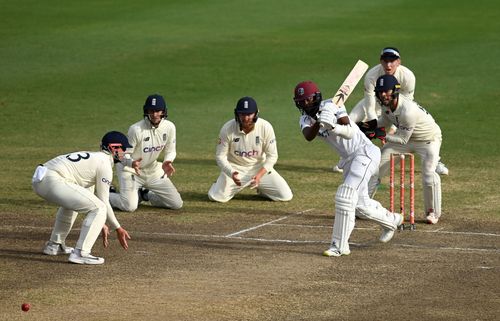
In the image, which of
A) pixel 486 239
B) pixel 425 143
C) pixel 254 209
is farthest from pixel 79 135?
pixel 486 239

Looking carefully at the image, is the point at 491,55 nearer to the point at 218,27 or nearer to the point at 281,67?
the point at 281,67

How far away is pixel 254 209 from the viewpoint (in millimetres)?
17609

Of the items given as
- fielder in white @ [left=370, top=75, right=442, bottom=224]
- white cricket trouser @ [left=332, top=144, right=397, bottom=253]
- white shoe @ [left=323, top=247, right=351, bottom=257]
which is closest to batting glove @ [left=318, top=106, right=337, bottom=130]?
white cricket trouser @ [left=332, top=144, right=397, bottom=253]

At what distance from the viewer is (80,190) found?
45.8 feet

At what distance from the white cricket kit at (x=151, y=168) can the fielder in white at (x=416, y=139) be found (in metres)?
3.14

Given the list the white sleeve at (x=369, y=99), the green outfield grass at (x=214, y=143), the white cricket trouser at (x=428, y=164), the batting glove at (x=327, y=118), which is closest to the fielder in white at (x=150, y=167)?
the green outfield grass at (x=214, y=143)

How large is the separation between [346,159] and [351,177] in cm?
55

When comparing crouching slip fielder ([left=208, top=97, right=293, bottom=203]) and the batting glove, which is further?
crouching slip fielder ([left=208, top=97, right=293, bottom=203])

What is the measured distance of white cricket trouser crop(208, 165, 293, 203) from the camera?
18.1 m

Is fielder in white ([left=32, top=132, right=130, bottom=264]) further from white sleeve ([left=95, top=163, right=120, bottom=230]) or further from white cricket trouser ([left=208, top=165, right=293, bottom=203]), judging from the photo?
white cricket trouser ([left=208, top=165, right=293, bottom=203])

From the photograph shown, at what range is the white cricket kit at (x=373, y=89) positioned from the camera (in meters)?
19.1

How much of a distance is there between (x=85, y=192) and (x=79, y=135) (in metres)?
10.1

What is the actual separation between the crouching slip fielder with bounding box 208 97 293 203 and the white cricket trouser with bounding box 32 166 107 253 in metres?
4.18

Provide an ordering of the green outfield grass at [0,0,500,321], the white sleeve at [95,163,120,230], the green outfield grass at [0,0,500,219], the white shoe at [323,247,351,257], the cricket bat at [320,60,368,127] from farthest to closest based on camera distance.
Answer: the green outfield grass at [0,0,500,219]
the cricket bat at [320,60,368,127]
the white shoe at [323,247,351,257]
the white sleeve at [95,163,120,230]
the green outfield grass at [0,0,500,321]
